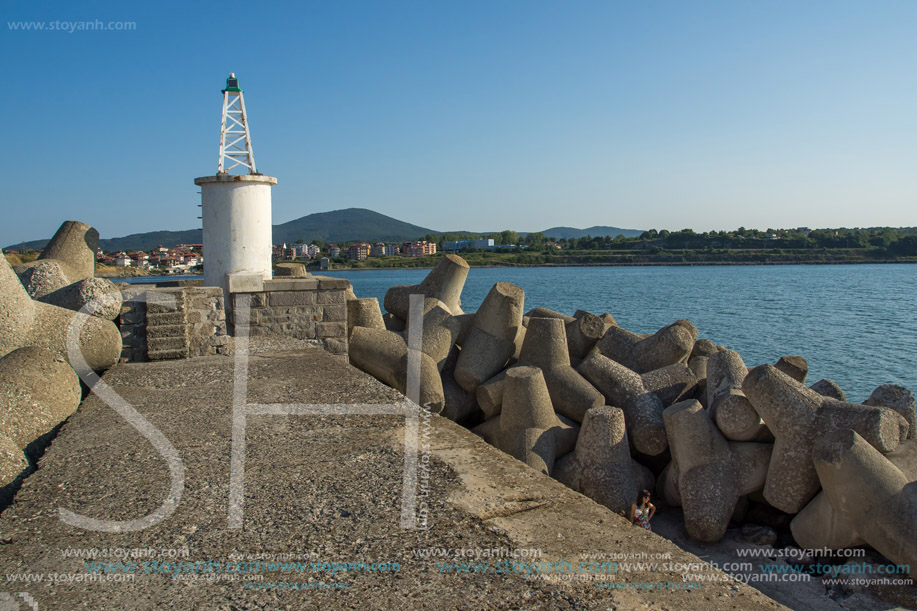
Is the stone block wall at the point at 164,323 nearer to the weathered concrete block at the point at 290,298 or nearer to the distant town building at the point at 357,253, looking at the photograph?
the weathered concrete block at the point at 290,298

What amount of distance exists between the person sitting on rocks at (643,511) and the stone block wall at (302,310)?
3.23 metres

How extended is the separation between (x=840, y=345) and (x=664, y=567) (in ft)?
68.6

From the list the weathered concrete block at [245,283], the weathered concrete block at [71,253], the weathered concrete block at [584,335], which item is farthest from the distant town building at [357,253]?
the weathered concrete block at [245,283]

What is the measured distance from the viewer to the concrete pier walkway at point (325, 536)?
210cm

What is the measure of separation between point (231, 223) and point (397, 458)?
4.23m

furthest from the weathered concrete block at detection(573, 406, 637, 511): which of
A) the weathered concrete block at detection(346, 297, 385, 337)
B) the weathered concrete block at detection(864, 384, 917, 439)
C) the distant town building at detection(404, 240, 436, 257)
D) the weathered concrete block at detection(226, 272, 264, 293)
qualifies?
the distant town building at detection(404, 240, 436, 257)

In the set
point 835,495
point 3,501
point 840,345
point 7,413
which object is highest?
point 7,413

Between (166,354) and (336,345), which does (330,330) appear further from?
(166,354)

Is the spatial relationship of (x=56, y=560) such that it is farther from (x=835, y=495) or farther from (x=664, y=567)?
(x=835, y=495)

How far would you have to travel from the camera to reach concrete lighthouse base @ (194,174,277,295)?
6.57 metres

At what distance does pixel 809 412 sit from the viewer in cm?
477

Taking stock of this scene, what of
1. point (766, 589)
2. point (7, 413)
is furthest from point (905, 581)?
point (7, 413)

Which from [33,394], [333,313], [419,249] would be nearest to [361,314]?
[333,313]

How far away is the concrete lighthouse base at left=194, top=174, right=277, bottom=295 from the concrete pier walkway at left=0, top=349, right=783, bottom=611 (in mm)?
3159
